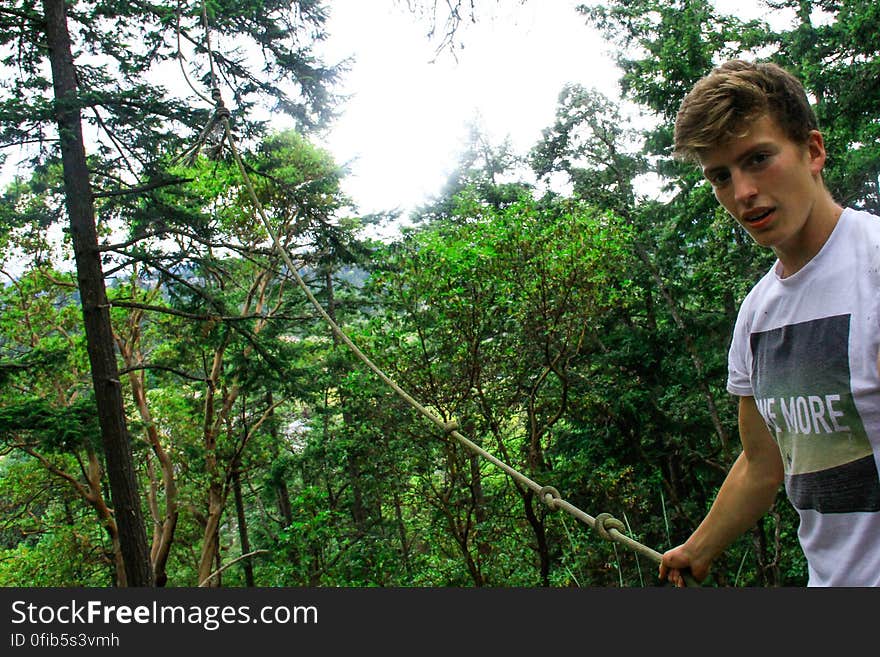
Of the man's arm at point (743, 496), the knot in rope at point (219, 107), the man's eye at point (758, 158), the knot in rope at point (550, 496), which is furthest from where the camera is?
the knot in rope at point (219, 107)

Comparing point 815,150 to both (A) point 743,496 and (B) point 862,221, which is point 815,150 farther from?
(A) point 743,496

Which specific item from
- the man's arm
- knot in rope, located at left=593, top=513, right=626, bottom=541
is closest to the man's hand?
the man's arm

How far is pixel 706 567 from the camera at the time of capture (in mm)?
1097

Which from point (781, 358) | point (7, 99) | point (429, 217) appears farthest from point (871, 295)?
point (429, 217)

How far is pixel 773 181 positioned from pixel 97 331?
17.8ft

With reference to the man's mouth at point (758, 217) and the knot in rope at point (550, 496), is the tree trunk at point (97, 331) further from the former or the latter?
the man's mouth at point (758, 217)

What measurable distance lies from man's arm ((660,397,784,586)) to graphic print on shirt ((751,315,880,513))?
0.11 meters

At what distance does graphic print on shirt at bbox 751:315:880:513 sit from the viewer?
776mm

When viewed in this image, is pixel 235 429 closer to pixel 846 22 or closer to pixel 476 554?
pixel 476 554

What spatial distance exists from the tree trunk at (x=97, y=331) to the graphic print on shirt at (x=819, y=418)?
528 centimetres

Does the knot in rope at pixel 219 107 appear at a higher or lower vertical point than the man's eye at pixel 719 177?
higher

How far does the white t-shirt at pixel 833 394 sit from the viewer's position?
0.76m

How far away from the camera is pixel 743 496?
106 centimetres

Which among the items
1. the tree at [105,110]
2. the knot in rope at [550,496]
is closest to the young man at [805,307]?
the knot in rope at [550,496]
